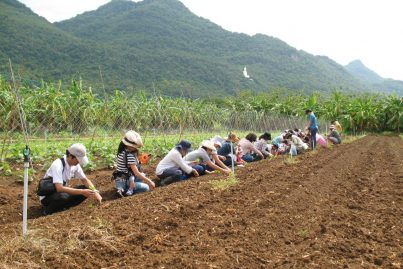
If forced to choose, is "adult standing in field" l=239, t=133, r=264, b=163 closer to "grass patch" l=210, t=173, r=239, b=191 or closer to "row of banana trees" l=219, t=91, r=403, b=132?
"grass patch" l=210, t=173, r=239, b=191

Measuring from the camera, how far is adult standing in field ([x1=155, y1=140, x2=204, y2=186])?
7.45 m

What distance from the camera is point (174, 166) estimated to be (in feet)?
25.3

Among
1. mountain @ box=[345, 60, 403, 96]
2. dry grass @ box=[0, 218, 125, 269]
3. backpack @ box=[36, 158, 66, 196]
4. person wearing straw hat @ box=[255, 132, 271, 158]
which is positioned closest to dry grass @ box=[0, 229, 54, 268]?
dry grass @ box=[0, 218, 125, 269]

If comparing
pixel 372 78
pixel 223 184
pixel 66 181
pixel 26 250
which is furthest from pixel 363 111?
pixel 372 78

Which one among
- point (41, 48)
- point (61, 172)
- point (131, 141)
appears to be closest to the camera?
point (61, 172)

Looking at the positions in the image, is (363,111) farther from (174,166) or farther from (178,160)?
(178,160)

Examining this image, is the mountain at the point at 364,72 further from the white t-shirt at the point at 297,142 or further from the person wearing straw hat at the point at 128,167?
the person wearing straw hat at the point at 128,167

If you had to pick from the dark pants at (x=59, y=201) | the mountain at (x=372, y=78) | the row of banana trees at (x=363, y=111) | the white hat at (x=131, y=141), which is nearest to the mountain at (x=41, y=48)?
Result: the row of banana trees at (x=363, y=111)

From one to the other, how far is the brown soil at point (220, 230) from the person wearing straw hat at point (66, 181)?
21 cm

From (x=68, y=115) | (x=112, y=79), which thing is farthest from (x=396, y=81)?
(x=68, y=115)

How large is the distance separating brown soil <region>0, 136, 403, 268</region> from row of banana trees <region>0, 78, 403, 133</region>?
14.8 feet

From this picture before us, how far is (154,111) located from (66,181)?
41.6 ft

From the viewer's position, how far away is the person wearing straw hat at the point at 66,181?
17.0ft

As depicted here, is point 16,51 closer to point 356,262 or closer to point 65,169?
point 65,169
